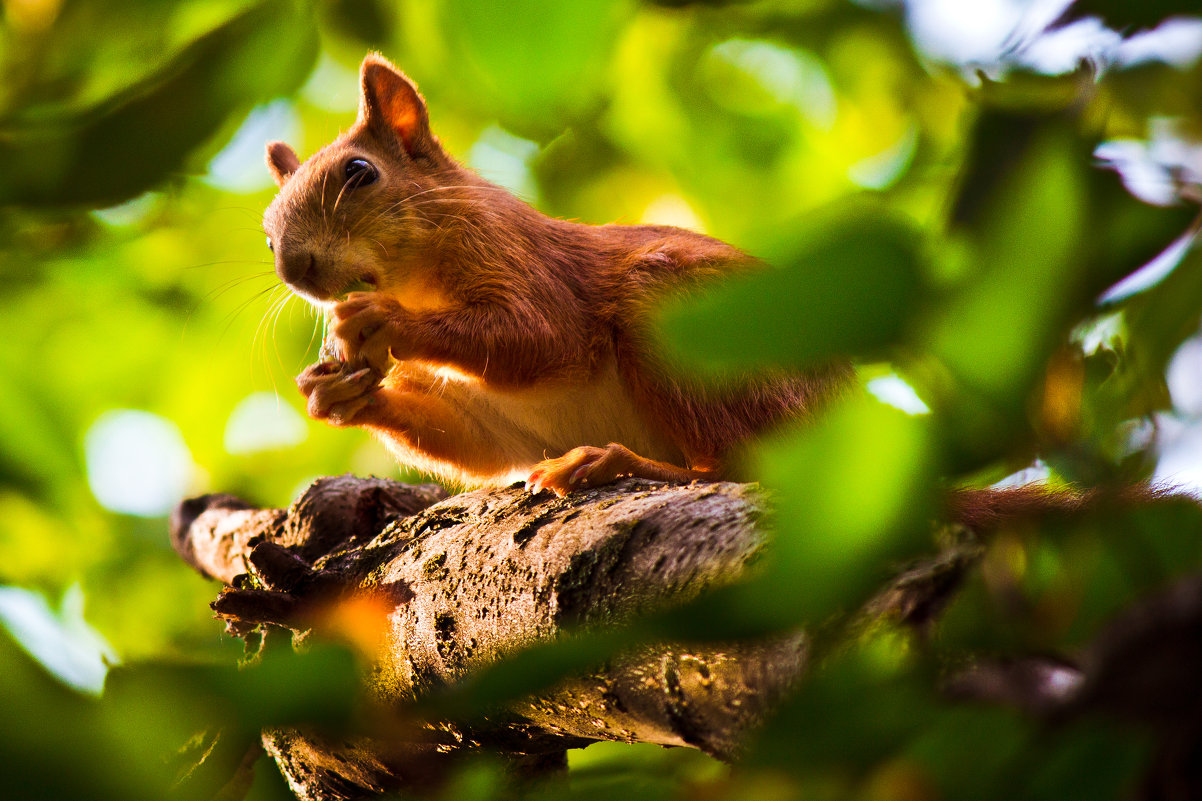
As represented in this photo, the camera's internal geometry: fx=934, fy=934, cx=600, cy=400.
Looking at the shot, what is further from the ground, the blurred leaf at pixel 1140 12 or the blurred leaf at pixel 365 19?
the blurred leaf at pixel 365 19

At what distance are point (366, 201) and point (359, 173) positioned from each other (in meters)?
0.07

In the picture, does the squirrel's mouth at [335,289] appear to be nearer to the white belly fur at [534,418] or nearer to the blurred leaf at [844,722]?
the white belly fur at [534,418]

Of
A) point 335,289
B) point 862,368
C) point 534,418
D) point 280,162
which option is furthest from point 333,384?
point 862,368

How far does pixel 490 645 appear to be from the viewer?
1.14 meters

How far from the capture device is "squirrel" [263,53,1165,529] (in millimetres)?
1979

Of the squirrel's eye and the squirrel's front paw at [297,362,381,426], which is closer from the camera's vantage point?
the squirrel's front paw at [297,362,381,426]

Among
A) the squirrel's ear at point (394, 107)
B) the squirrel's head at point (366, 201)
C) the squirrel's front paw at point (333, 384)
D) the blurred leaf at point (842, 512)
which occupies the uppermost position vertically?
the squirrel's ear at point (394, 107)

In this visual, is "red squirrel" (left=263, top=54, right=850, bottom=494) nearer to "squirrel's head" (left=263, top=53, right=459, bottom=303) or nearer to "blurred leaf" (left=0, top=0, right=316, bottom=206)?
"squirrel's head" (left=263, top=53, right=459, bottom=303)

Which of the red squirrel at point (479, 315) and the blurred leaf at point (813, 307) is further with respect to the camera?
the red squirrel at point (479, 315)

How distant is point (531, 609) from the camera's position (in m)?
1.08

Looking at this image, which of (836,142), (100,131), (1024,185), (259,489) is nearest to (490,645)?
(100,131)

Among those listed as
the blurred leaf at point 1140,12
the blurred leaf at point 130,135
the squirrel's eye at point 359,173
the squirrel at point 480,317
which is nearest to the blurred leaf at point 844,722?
the blurred leaf at point 1140,12

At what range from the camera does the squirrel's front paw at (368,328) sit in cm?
197

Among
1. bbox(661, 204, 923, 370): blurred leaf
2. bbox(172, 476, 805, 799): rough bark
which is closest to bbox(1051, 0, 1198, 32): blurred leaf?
bbox(661, 204, 923, 370): blurred leaf
